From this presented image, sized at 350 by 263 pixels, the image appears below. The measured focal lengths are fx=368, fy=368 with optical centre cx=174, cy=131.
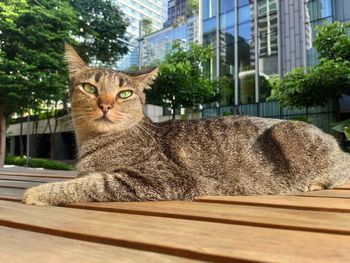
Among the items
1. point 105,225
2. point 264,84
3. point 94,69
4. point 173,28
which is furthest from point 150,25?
point 105,225

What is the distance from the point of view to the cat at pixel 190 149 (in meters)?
1.64

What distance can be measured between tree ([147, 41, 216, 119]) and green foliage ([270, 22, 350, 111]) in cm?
209

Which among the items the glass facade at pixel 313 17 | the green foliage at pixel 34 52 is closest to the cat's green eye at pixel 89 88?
the green foliage at pixel 34 52

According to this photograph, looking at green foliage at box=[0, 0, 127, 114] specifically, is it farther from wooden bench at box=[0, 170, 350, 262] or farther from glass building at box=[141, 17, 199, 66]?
wooden bench at box=[0, 170, 350, 262]

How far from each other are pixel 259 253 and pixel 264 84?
43.9 feet

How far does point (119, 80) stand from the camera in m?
1.84

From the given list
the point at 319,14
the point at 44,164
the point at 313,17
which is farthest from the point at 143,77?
the point at 313,17

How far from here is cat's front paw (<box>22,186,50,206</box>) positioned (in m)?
1.32

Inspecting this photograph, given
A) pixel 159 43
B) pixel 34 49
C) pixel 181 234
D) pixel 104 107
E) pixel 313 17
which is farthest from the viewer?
pixel 313 17

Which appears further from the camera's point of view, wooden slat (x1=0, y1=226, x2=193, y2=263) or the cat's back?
the cat's back

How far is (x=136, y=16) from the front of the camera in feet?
33.0

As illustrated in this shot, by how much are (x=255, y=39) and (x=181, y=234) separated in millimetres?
13854

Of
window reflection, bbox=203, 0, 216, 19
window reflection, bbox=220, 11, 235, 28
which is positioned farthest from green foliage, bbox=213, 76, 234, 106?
window reflection, bbox=203, 0, 216, 19

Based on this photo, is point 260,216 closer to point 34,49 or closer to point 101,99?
point 101,99
